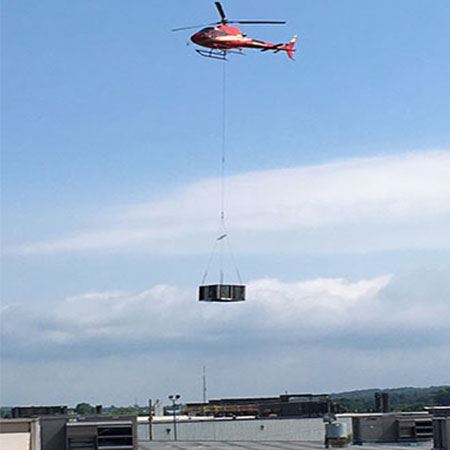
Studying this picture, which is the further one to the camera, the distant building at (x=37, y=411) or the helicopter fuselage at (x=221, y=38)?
the distant building at (x=37, y=411)

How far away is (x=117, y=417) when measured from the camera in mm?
104062

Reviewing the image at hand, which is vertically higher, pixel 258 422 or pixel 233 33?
pixel 233 33

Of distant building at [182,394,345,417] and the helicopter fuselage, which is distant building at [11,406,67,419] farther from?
the helicopter fuselage

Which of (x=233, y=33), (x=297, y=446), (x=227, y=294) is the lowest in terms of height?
(x=297, y=446)

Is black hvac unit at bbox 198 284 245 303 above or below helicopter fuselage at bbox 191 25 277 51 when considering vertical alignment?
below

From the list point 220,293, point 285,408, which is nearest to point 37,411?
point 285,408

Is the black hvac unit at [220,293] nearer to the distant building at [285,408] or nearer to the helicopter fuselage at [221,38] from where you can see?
the helicopter fuselage at [221,38]

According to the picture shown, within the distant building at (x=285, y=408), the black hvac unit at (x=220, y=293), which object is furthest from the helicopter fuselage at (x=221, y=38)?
the distant building at (x=285, y=408)

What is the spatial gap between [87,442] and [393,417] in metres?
31.9

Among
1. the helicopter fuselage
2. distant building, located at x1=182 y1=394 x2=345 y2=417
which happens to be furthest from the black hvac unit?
distant building, located at x1=182 y1=394 x2=345 y2=417

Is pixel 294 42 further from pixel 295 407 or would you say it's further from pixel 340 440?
pixel 295 407

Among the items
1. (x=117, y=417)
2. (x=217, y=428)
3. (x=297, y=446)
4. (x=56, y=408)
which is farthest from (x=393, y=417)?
(x=56, y=408)

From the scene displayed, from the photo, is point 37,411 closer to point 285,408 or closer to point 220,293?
point 285,408

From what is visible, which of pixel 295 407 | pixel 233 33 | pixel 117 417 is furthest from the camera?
pixel 295 407
